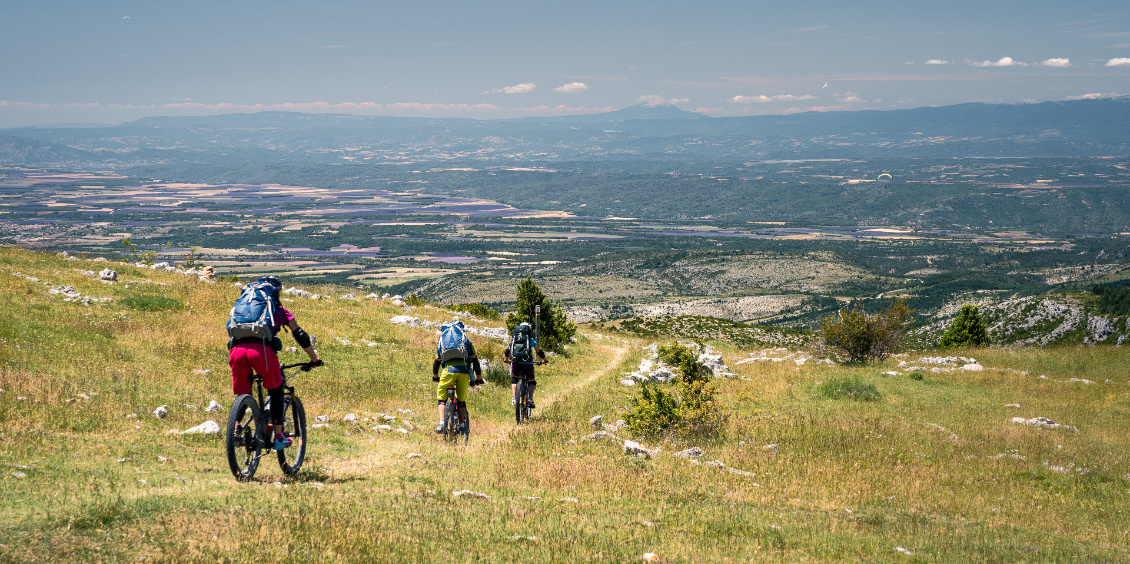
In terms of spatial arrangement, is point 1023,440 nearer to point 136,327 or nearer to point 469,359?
point 469,359

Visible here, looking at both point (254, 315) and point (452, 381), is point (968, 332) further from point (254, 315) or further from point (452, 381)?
point (254, 315)

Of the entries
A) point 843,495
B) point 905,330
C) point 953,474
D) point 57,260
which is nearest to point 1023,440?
point 953,474

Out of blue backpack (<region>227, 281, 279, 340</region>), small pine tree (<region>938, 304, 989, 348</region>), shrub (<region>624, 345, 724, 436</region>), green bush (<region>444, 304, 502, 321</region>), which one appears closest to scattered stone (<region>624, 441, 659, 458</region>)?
shrub (<region>624, 345, 724, 436</region>)

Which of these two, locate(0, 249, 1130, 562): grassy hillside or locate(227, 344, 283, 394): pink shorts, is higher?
locate(227, 344, 283, 394): pink shorts

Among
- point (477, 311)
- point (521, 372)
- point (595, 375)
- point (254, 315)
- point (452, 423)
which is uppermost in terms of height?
point (254, 315)

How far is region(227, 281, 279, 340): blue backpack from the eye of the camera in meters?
8.56

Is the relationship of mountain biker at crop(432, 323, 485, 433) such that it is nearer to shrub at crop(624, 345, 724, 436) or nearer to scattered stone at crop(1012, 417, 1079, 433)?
shrub at crop(624, 345, 724, 436)

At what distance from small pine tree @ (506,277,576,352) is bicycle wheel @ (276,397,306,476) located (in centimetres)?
1803

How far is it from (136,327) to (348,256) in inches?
7097

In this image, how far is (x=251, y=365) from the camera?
8.80 metres

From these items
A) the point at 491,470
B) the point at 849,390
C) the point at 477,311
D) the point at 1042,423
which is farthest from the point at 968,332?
the point at 491,470

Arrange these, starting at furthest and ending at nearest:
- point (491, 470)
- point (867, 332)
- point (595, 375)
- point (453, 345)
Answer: point (867, 332) < point (595, 375) < point (453, 345) < point (491, 470)

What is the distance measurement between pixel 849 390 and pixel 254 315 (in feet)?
57.4

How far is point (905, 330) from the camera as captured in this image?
30.2 metres
